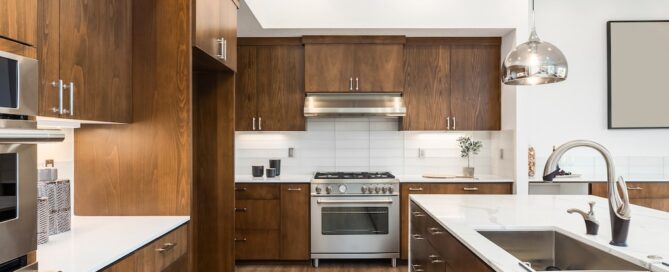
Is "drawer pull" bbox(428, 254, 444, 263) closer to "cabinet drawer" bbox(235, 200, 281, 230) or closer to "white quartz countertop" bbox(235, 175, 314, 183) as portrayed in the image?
"white quartz countertop" bbox(235, 175, 314, 183)

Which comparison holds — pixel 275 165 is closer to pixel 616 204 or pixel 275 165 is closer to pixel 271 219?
pixel 271 219

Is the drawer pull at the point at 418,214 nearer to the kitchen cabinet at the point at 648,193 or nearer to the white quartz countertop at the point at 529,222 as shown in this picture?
the white quartz countertop at the point at 529,222

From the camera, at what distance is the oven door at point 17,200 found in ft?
3.49

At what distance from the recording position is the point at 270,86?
442 centimetres

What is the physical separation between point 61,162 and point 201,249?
116 cm

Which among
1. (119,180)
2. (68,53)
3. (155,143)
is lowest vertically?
(119,180)

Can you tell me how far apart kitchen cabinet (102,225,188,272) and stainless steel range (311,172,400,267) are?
207cm

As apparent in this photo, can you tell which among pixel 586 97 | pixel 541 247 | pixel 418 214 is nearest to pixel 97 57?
pixel 418 214

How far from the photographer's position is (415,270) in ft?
9.18

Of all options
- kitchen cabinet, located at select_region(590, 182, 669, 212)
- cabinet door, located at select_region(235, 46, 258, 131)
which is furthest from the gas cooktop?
kitchen cabinet, located at select_region(590, 182, 669, 212)

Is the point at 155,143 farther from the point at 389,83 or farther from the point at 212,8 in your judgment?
the point at 389,83

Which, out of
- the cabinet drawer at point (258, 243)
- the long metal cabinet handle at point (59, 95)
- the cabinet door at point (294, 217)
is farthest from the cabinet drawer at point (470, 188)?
the long metal cabinet handle at point (59, 95)

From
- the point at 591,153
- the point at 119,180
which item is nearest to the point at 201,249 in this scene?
the point at 119,180

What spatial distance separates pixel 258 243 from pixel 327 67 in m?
1.85
